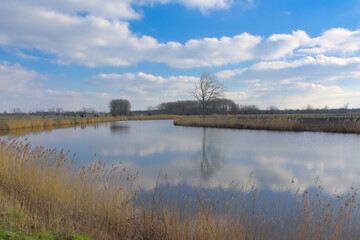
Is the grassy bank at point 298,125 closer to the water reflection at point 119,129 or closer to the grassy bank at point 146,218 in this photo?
the water reflection at point 119,129

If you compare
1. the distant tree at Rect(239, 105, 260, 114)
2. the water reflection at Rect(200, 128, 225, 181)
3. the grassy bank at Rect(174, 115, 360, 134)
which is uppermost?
the distant tree at Rect(239, 105, 260, 114)

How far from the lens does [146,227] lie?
2264 millimetres

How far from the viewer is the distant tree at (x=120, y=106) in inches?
2314

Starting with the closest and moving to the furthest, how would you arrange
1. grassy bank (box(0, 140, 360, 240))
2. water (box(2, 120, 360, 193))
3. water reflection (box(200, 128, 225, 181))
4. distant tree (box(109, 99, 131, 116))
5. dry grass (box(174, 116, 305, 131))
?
grassy bank (box(0, 140, 360, 240)) → water (box(2, 120, 360, 193)) → water reflection (box(200, 128, 225, 181)) → dry grass (box(174, 116, 305, 131)) → distant tree (box(109, 99, 131, 116))

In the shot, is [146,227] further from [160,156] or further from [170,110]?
[170,110]

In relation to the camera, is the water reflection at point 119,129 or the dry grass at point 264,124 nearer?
the dry grass at point 264,124

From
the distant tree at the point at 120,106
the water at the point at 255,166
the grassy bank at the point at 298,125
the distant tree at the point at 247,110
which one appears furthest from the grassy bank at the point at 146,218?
the distant tree at the point at 120,106

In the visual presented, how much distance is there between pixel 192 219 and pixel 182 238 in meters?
0.47

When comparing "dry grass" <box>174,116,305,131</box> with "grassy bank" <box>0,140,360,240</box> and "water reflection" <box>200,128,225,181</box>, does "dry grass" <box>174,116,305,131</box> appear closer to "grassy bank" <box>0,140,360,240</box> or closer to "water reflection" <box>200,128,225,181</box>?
"water reflection" <box>200,128,225,181</box>

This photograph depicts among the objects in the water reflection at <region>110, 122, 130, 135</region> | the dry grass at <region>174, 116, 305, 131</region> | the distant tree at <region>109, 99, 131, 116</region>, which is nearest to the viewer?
the dry grass at <region>174, 116, 305, 131</region>

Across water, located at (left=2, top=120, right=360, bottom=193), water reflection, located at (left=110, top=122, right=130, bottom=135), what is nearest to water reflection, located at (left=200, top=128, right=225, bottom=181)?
water, located at (left=2, top=120, right=360, bottom=193)

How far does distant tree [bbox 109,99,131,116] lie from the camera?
5878 cm

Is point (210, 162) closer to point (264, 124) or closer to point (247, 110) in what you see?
point (264, 124)

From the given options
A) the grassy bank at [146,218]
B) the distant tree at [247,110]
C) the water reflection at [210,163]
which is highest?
the distant tree at [247,110]
